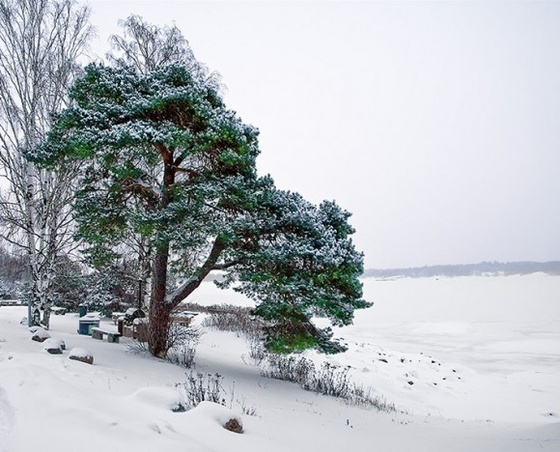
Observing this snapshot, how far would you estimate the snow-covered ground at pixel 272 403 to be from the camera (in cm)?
353

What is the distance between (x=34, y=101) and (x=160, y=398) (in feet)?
33.2

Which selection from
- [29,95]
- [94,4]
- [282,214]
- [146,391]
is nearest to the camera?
[146,391]

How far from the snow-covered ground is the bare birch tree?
2.43m

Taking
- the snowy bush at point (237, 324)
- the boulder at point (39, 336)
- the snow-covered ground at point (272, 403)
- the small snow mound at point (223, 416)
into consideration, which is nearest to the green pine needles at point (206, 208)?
the snow-covered ground at point (272, 403)

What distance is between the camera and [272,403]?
22.7 feet

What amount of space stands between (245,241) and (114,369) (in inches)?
144

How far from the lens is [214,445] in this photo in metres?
3.78

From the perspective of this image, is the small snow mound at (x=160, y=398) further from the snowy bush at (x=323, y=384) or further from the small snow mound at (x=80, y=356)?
the snowy bush at (x=323, y=384)

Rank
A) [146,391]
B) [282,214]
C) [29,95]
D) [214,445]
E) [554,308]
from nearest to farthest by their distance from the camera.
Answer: [214,445] < [146,391] < [282,214] < [29,95] < [554,308]

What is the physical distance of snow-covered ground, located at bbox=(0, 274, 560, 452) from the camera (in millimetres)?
3529

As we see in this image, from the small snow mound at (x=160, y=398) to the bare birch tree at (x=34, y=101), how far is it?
7.70 meters

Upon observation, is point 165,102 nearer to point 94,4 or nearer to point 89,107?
point 89,107

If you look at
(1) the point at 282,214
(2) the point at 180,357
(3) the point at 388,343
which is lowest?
(3) the point at 388,343

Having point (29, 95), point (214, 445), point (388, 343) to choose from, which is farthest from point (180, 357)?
point (388, 343)
